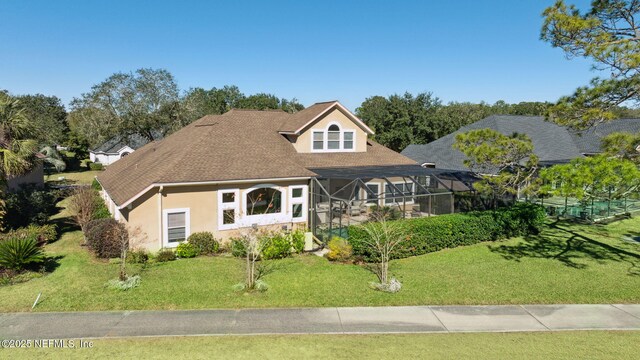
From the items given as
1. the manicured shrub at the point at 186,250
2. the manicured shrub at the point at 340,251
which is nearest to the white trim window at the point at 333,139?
the manicured shrub at the point at 340,251

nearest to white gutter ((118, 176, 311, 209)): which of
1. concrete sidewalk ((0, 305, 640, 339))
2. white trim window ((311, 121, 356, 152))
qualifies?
white trim window ((311, 121, 356, 152))

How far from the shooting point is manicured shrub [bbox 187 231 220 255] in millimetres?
18141

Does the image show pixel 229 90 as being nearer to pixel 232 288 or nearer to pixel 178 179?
pixel 178 179

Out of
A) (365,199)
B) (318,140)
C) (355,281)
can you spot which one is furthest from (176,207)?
(318,140)

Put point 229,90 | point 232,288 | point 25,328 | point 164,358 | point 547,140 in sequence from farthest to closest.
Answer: point 229,90 → point 547,140 → point 232,288 → point 25,328 → point 164,358

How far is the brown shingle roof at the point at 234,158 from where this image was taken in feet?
61.4

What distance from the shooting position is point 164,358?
899 cm

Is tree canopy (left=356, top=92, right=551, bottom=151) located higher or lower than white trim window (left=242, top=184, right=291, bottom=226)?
higher

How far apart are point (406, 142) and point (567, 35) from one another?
38.1 m

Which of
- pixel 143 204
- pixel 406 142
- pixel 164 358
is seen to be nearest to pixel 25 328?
pixel 164 358

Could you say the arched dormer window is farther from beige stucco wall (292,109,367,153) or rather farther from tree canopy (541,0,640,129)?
tree canopy (541,0,640,129)

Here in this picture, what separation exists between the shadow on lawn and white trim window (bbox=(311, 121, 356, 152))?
10720mm

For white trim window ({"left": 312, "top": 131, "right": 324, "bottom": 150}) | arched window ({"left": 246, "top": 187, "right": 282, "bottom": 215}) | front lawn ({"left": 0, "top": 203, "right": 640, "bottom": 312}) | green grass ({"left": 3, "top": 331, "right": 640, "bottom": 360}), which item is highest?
white trim window ({"left": 312, "top": 131, "right": 324, "bottom": 150})

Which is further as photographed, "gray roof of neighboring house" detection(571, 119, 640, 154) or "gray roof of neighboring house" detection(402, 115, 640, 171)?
"gray roof of neighboring house" detection(571, 119, 640, 154)
